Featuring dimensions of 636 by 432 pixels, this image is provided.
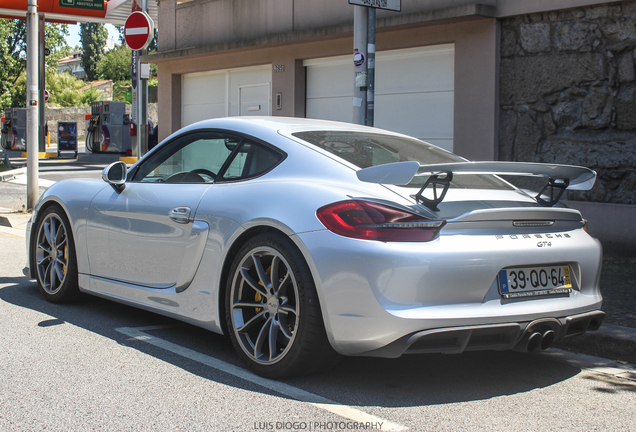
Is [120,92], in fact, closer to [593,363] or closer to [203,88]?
[203,88]

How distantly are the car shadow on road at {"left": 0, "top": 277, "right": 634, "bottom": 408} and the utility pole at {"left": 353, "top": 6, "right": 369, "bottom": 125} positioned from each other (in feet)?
10.0

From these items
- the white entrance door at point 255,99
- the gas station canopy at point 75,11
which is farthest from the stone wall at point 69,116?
the white entrance door at point 255,99

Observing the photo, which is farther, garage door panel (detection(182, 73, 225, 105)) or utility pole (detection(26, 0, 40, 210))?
garage door panel (detection(182, 73, 225, 105))

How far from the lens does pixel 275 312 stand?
12.3 feet

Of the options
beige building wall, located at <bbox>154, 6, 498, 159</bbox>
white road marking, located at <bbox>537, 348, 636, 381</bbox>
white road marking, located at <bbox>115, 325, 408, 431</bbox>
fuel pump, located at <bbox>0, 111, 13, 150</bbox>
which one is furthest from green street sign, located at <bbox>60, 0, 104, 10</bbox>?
white road marking, located at <bbox>537, 348, 636, 381</bbox>

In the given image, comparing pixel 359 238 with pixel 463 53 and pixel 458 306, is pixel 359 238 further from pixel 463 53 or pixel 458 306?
pixel 463 53

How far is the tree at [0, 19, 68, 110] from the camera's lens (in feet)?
148

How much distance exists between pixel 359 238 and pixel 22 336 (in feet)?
8.24

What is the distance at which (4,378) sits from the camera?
3748 mm

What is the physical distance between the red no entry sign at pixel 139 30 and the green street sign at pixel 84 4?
1869 cm

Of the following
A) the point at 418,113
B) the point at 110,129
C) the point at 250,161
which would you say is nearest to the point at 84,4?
the point at 110,129

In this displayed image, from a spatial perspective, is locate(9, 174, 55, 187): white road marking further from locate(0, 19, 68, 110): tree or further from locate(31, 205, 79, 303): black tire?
locate(0, 19, 68, 110): tree

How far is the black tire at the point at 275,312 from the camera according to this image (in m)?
3.52

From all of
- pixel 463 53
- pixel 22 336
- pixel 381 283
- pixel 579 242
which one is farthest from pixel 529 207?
pixel 463 53
